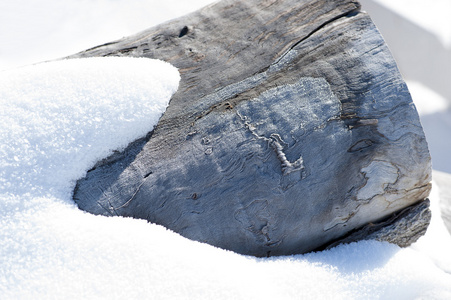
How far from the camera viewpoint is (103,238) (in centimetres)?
76

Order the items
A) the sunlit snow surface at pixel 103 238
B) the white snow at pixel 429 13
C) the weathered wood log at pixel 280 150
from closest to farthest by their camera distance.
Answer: the sunlit snow surface at pixel 103 238 < the weathered wood log at pixel 280 150 < the white snow at pixel 429 13

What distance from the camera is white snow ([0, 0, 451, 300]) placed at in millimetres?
725

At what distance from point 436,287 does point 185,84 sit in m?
0.71

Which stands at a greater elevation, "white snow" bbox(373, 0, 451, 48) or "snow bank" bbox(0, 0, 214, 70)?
"snow bank" bbox(0, 0, 214, 70)

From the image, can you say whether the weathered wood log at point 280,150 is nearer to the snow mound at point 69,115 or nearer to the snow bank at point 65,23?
the snow mound at point 69,115

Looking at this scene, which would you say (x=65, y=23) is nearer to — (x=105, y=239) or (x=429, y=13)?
(x=105, y=239)

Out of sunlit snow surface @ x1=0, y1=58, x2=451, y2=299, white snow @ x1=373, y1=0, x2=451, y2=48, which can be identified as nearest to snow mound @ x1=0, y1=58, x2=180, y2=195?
sunlit snow surface @ x1=0, y1=58, x2=451, y2=299

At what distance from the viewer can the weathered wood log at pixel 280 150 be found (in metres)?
0.85

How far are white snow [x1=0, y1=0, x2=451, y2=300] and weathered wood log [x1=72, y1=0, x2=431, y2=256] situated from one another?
0.04 meters

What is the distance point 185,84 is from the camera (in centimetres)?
92

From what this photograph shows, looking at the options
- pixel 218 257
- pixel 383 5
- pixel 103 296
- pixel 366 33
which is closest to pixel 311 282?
pixel 218 257

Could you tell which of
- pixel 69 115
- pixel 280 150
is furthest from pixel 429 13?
A: pixel 69 115

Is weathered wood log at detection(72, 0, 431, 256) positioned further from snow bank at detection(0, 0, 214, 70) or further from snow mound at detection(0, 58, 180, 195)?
snow bank at detection(0, 0, 214, 70)

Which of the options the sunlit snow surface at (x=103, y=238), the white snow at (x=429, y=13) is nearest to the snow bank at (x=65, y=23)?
the sunlit snow surface at (x=103, y=238)
